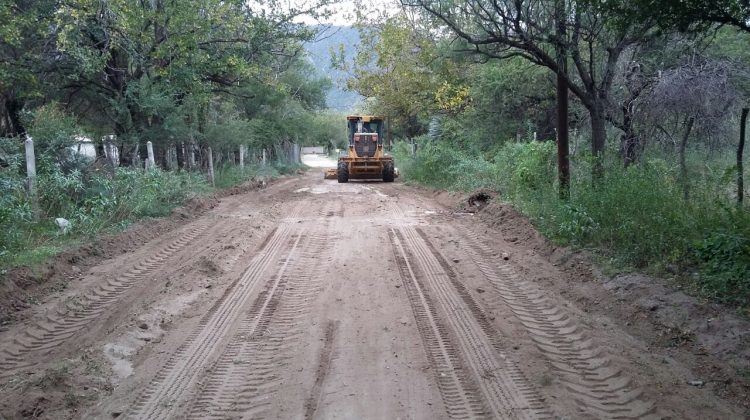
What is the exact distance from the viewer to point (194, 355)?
17.1 ft

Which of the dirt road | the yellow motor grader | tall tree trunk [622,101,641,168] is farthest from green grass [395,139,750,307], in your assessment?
the yellow motor grader

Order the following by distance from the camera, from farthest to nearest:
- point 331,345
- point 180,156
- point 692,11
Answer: point 180,156 → point 692,11 → point 331,345

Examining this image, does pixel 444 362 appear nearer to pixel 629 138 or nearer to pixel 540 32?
pixel 540 32

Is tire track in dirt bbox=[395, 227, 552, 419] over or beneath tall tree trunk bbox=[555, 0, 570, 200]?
beneath

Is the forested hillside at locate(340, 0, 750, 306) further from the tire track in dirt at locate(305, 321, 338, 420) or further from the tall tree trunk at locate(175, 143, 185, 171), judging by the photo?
the tall tree trunk at locate(175, 143, 185, 171)

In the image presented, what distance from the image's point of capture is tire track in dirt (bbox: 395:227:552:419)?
4184mm

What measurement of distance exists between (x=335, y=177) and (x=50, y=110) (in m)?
18.0

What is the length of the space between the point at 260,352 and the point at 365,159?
2267cm

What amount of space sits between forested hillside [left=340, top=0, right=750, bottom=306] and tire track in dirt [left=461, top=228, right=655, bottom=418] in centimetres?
153

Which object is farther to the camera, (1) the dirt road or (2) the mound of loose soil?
(2) the mound of loose soil

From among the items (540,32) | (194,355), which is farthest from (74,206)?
(540,32)

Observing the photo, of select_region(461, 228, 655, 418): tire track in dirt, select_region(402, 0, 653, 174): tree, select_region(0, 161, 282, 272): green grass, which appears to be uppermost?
select_region(402, 0, 653, 174): tree

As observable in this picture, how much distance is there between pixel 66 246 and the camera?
9.15 m

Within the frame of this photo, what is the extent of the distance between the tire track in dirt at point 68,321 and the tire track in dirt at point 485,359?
4.11 m
